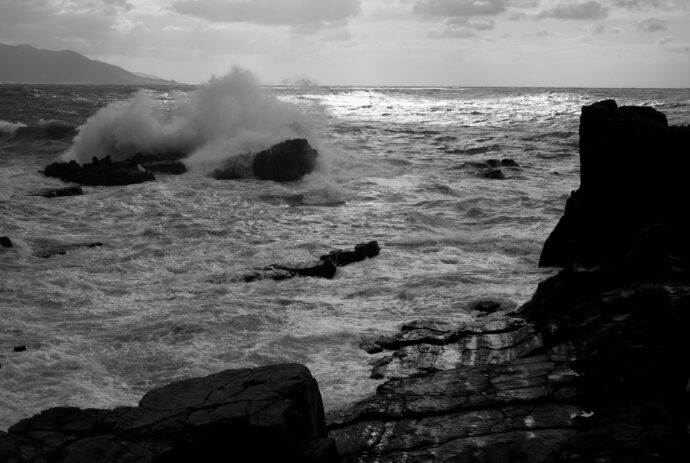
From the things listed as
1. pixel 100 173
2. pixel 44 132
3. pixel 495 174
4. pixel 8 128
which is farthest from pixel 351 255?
pixel 8 128

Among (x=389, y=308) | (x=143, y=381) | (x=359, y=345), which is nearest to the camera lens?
(x=143, y=381)

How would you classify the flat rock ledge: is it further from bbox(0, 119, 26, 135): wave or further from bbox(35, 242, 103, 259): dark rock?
bbox(0, 119, 26, 135): wave

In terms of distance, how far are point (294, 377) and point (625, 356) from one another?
2619mm

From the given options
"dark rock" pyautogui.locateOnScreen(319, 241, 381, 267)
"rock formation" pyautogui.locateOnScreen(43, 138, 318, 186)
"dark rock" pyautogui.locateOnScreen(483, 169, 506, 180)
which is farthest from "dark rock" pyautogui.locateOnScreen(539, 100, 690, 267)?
"rock formation" pyautogui.locateOnScreen(43, 138, 318, 186)

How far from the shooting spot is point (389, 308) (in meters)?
8.19

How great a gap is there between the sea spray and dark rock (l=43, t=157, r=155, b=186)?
123 inches

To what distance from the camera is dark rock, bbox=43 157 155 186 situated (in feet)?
59.0

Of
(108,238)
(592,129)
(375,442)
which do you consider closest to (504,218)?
(592,129)

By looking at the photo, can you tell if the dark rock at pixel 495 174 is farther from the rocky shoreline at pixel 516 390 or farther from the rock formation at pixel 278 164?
the rocky shoreline at pixel 516 390

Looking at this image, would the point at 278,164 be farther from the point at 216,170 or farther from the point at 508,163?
the point at 508,163

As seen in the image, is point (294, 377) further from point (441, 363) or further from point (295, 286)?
point (295, 286)

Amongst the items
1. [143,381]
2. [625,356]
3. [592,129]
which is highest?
[592,129]

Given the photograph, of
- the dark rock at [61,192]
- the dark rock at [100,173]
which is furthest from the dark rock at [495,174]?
the dark rock at [61,192]

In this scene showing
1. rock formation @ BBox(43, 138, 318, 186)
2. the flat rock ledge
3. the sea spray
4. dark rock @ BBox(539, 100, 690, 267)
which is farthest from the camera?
the sea spray
